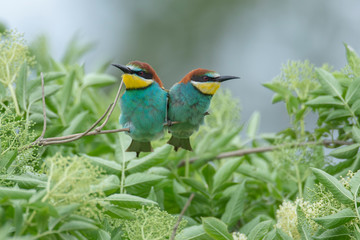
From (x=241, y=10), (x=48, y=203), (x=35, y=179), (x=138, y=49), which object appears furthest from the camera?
(x=241, y=10)

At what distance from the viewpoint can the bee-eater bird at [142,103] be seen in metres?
0.99

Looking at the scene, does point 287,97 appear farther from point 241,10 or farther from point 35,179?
point 241,10

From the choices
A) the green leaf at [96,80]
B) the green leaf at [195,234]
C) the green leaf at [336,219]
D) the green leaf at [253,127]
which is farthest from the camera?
the green leaf at [253,127]

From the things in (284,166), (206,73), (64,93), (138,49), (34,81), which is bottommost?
(138,49)

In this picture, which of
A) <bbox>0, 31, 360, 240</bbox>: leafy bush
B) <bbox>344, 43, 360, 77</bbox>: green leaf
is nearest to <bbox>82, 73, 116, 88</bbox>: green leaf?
Result: <bbox>0, 31, 360, 240</bbox>: leafy bush

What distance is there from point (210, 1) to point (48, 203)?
288 inches

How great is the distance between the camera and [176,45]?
701cm

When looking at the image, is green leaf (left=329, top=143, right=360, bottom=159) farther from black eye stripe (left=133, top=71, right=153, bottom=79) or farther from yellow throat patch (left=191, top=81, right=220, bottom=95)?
black eye stripe (left=133, top=71, right=153, bottom=79)

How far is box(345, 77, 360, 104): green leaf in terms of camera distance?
1354 mm

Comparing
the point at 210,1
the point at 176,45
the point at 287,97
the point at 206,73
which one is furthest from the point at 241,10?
the point at 206,73

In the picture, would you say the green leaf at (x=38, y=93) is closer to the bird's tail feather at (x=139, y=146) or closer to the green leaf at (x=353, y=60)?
the bird's tail feather at (x=139, y=146)

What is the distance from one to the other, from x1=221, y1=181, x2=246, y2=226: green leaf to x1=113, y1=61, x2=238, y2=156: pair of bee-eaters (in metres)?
0.37

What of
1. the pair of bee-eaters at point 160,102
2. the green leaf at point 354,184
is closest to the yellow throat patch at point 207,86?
the pair of bee-eaters at point 160,102

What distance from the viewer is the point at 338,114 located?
1.39 m
